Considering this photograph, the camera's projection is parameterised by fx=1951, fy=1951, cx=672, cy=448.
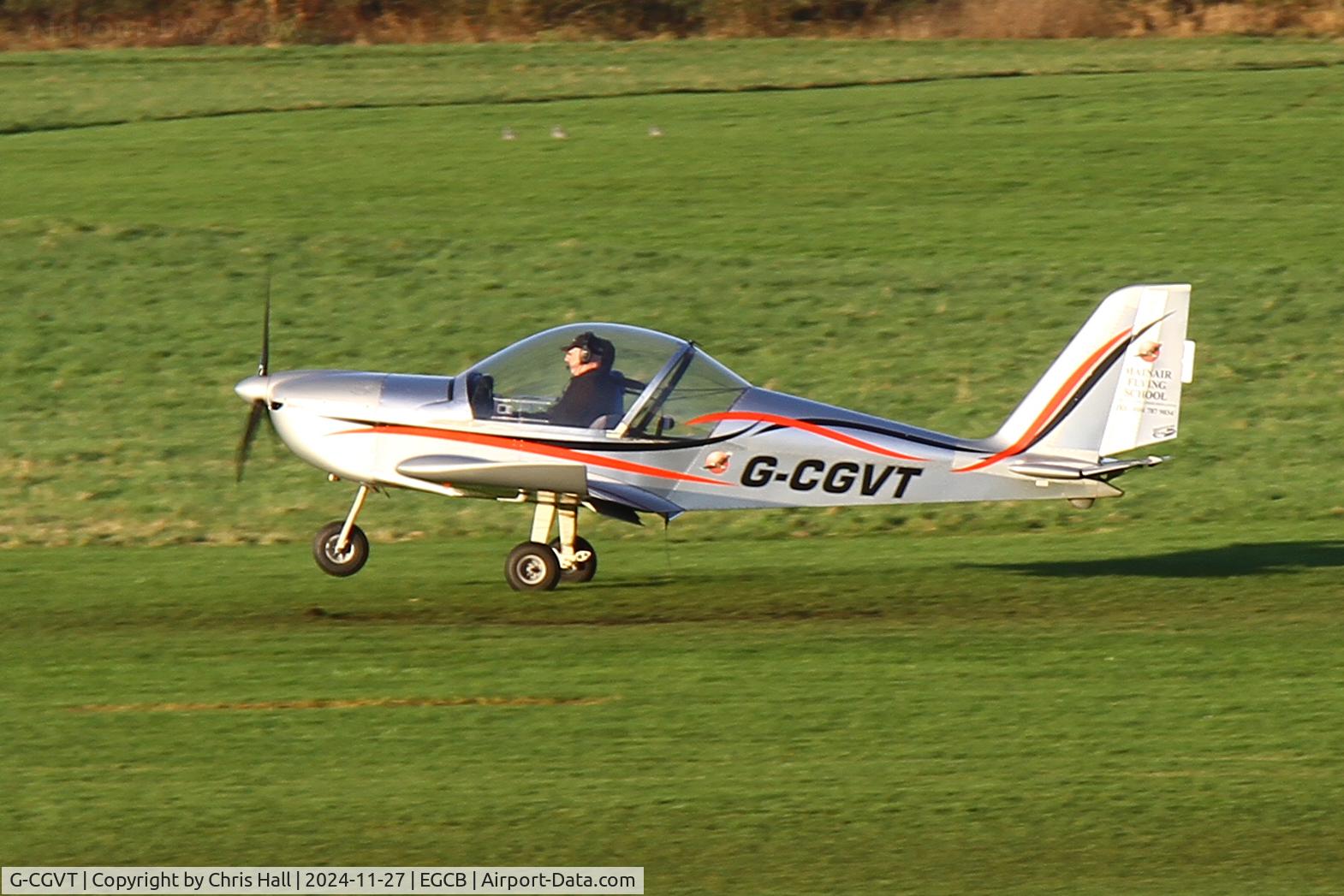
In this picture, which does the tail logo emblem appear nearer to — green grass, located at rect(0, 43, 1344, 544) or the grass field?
the grass field

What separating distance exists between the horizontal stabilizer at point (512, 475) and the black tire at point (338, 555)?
1.32m

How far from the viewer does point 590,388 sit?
13.7 metres

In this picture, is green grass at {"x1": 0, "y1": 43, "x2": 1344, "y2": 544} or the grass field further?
green grass at {"x1": 0, "y1": 43, "x2": 1344, "y2": 544}

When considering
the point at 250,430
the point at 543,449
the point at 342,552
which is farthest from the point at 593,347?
the point at 250,430

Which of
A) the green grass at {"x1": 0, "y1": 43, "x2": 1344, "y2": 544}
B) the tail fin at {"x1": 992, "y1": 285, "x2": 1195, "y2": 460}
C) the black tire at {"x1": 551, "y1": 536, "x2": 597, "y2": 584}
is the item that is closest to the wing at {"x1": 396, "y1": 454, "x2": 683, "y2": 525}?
the black tire at {"x1": 551, "y1": 536, "x2": 597, "y2": 584}

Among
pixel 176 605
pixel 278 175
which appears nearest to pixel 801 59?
pixel 278 175

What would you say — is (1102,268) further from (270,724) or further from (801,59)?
(270,724)

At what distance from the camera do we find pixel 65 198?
29.1 metres

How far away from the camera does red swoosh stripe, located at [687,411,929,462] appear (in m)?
13.6

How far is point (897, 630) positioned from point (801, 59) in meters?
27.0

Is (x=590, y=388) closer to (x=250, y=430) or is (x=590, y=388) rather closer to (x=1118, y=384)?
(x=250, y=430)

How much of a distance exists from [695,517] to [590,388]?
5194 millimetres

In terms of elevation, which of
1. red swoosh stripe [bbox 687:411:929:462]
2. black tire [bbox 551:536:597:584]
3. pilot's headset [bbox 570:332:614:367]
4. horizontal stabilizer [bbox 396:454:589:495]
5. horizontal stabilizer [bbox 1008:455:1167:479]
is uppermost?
pilot's headset [bbox 570:332:614:367]

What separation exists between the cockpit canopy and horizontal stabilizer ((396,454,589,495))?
0.43m
